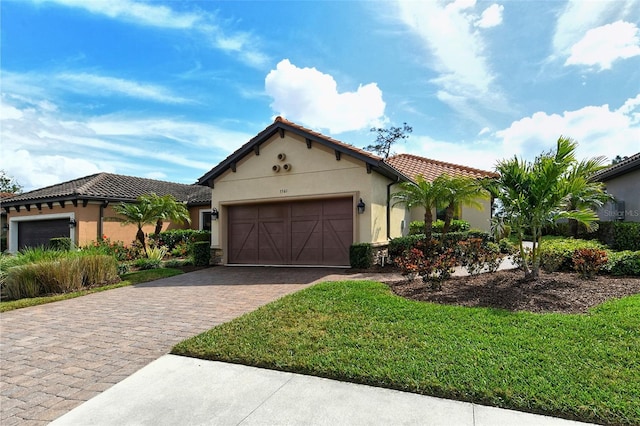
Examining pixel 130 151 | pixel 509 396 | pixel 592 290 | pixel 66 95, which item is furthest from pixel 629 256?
pixel 130 151

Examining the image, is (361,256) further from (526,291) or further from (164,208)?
(164,208)

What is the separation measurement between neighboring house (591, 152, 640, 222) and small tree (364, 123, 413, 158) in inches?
896

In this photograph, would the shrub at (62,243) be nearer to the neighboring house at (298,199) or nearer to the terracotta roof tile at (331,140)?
the neighboring house at (298,199)

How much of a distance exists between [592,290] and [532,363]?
4.02 metres

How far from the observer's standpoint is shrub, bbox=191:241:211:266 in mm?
14250

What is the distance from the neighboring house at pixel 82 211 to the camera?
56.3ft

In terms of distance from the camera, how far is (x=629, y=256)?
26.2 ft

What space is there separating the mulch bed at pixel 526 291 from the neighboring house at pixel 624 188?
8.06 metres

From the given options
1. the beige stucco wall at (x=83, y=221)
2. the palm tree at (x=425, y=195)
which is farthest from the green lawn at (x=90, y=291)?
the palm tree at (x=425, y=195)

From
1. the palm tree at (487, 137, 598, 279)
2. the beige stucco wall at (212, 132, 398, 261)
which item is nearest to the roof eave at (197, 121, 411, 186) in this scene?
the beige stucco wall at (212, 132, 398, 261)

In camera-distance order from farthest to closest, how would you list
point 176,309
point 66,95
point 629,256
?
point 66,95
point 629,256
point 176,309

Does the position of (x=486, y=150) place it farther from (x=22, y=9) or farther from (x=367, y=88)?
(x=22, y=9)

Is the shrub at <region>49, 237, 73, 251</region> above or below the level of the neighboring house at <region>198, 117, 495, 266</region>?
below

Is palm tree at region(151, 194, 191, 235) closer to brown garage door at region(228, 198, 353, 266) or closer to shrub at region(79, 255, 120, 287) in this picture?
brown garage door at region(228, 198, 353, 266)
